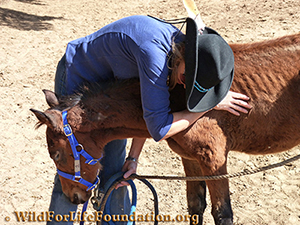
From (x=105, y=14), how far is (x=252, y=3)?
3.79m

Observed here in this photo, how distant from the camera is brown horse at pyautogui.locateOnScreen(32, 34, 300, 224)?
2.12 meters

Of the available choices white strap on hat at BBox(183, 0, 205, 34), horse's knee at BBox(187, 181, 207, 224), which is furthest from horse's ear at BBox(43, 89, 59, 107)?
horse's knee at BBox(187, 181, 207, 224)

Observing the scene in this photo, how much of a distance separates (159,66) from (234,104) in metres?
A: 0.74

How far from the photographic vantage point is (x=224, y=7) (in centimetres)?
727

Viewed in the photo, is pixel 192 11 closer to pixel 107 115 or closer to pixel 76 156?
pixel 107 115

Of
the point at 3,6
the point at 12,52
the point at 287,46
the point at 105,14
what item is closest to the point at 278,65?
the point at 287,46

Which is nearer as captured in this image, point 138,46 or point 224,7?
point 138,46

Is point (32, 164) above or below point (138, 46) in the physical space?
below

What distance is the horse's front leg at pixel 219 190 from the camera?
219 centimetres

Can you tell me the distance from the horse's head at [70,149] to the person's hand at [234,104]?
0.93 metres

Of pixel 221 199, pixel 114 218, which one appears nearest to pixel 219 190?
pixel 221 199

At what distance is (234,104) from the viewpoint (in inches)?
85.9

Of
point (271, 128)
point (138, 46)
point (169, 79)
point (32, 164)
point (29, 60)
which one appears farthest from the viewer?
point (29, 60)

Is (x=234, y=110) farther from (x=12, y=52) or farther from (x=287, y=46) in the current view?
(x=12, y=52)
